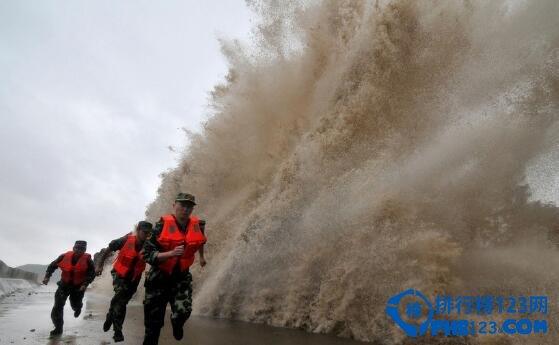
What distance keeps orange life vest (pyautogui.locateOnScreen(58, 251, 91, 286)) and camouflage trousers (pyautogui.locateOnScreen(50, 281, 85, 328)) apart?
0.33 ft

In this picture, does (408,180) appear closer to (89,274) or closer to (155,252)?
(155,252)

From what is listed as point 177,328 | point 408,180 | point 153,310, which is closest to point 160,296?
point 153,310

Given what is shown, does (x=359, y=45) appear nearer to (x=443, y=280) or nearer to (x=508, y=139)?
(x=508, y=139)

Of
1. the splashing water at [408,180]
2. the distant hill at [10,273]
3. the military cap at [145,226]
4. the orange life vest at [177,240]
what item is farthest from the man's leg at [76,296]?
the distant hill at [10,273]

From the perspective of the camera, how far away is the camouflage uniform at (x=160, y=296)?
4.43 m

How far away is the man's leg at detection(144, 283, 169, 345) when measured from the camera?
443 cm

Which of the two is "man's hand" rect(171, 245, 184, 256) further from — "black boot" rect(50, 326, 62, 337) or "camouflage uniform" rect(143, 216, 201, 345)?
"black boot" rect(50, 326, 62, 337)

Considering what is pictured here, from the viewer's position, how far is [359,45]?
971 centimetres

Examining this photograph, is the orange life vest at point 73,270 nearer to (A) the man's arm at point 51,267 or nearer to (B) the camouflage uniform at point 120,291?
(A) the man's arm at point 51,267

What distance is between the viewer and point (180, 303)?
14.8 feet

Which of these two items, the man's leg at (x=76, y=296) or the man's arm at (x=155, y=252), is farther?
the man's leg at (x=76, y=296)

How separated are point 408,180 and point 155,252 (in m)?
5.11

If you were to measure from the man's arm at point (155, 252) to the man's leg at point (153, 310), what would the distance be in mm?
362

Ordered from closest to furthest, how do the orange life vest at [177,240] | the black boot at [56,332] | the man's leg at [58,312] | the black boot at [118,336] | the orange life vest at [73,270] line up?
the orange life vest at [177,240] < the black boot at [118,336] < the black boot at [56,332] < the man's leg at [58,312] < the orange life vest at [73,270]
